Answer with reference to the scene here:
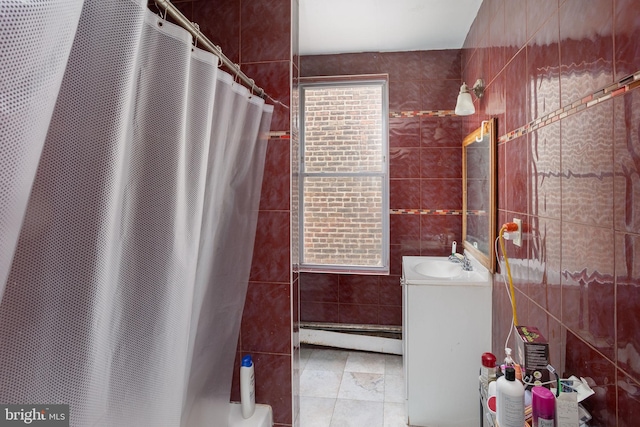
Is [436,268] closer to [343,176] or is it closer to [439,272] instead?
[439,272]

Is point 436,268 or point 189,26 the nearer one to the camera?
point 189,26

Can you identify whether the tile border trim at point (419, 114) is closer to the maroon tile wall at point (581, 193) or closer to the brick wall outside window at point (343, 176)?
the brick wall outside window at point (343, 176)

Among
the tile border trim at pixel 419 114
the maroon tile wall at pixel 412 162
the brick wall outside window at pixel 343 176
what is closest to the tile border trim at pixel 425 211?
the maroon tile wall at pixel 412 162

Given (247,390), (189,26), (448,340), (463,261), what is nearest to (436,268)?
(463,261)

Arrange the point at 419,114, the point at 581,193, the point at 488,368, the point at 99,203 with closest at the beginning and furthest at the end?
1. the point at 99,203
2. the point at 581,193
3. the point at 488,368
4. the point at 419,114

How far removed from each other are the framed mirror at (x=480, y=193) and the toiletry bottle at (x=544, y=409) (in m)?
1.03

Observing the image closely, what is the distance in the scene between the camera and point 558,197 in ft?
3.58

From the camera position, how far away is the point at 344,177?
2938 millimetres

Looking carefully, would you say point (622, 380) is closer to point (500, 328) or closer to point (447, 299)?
point (500, 328)

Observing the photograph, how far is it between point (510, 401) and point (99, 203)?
118cm

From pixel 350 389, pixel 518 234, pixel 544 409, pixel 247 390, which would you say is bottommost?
pixel 350 389

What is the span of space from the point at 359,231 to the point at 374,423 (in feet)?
4.85

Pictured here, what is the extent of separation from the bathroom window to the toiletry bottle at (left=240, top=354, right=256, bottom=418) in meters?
1.48

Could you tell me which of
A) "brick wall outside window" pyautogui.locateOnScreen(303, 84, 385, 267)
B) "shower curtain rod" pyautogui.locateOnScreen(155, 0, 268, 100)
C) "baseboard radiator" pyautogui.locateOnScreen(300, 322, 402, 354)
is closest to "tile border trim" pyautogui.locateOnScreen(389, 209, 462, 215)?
"brick wall outside window" pyautogui.locateOnScreen(303, 84, 385, 267)
